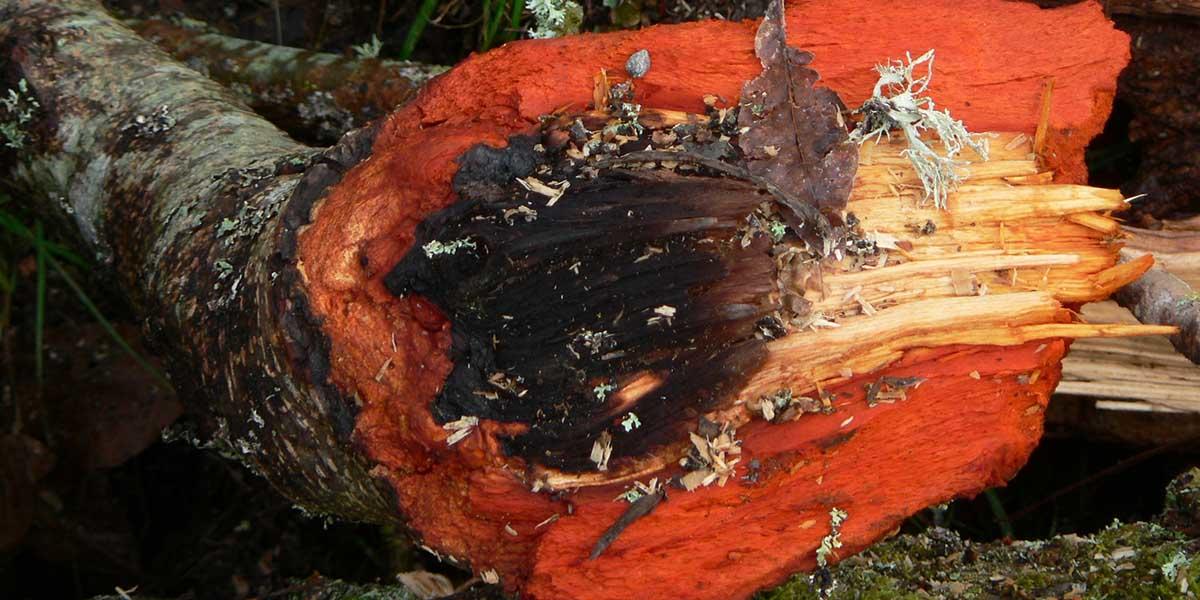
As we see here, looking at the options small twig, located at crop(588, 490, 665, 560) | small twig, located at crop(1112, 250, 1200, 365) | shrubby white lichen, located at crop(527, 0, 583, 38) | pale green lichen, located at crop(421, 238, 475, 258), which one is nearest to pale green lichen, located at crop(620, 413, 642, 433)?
small twig, located at crop(588, 490, 665, 560)

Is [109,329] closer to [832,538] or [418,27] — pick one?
[418,27]

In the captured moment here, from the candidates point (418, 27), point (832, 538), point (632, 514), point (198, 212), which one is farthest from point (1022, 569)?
point (418, 27)

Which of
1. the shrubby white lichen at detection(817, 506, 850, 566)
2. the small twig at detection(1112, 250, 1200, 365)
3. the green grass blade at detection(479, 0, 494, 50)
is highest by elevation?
the green grass blade at detection(479, 0, 494, 50)

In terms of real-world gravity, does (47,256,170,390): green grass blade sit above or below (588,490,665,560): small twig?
below

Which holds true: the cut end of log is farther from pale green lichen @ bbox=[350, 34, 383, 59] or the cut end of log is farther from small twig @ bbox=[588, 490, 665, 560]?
pale green lichen @ bbox=[350, 34, 383, 59]

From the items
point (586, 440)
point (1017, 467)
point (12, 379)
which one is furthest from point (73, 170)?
point (1017, 467)

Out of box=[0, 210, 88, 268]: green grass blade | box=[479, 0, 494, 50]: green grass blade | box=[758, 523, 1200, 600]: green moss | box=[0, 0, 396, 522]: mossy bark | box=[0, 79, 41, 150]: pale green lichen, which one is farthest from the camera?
box=[0, 210, 88, 268]: green grass blade

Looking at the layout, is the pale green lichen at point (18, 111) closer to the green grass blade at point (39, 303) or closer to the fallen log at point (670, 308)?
the green grass blade at point (39, 303)

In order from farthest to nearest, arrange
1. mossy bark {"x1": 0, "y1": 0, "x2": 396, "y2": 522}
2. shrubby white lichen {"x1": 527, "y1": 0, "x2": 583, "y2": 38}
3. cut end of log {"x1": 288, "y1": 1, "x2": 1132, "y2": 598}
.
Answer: shrubby white lichen {"x1": 527, "y1": 0, "x2": 583, "y2": 38} → mossy bark {"x1": 0, "y1": 0, "x2": 396, "y2": 522} → cut end of log {"x1": 288, "y1": 1, "x2": 1132, "y2": 598}

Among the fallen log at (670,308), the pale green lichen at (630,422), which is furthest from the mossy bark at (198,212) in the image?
the pale green lichen at (630,422)
